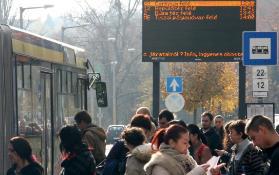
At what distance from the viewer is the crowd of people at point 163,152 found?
7.14 meters

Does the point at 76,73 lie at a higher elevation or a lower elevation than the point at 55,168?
higher

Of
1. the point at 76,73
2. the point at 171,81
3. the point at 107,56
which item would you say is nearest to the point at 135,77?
the point at 107,56

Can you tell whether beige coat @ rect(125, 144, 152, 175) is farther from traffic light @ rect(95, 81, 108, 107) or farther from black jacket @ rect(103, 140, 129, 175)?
traffic light @ rect(95, 81, 108, 107)

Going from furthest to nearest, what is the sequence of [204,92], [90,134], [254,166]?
[204,92] < [90,134] < [254,166]

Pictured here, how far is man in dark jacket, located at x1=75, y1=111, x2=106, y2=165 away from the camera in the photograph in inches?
477

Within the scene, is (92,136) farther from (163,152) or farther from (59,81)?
(163,152)

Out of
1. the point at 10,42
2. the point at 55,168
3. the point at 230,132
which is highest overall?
the point at 10,42

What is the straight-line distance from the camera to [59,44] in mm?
A: 14344

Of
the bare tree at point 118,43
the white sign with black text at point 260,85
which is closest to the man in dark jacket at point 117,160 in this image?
the white sign with black text at point 260,85

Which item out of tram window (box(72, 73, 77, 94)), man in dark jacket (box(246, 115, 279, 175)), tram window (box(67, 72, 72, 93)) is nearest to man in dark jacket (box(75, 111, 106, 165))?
tram window (box(67, 72, 72, 93))

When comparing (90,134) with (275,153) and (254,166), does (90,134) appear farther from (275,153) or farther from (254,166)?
(275,153)

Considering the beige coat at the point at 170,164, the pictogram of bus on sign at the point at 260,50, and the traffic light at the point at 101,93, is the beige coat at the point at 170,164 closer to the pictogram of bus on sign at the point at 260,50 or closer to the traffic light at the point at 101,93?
the pictogram of bus on sign at the point at 260,50

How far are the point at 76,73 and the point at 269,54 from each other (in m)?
3.46

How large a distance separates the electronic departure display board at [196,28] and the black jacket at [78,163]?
13426mm
